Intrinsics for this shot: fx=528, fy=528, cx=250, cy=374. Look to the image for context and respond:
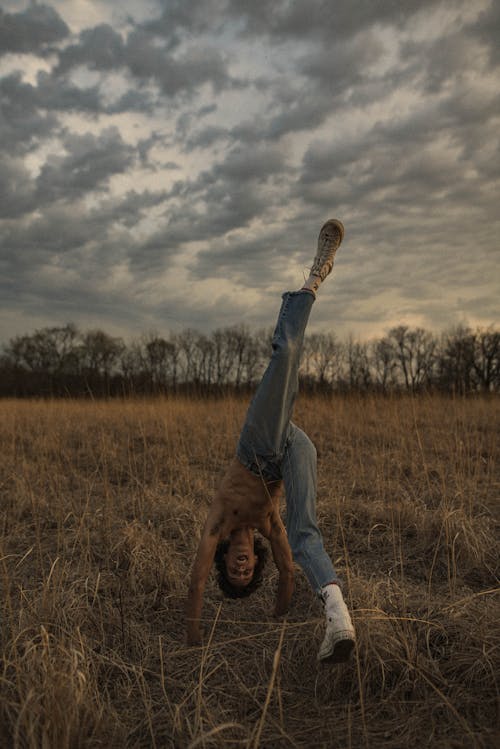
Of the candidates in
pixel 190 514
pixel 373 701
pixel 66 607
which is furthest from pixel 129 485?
pixel 373 701

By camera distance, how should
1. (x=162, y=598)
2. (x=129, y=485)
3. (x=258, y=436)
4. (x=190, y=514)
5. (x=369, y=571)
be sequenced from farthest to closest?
(x=129, y=485) < (x=190, y=514) < (x=369, y=571) < (x=162, y=598) < (x=258, y=436)

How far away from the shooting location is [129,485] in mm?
5941

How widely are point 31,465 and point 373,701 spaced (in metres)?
4.92

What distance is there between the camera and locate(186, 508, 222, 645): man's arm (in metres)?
2.66

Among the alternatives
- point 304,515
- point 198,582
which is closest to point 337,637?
point 304,515

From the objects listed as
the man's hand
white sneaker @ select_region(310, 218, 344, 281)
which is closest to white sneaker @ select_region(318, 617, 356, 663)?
the man's hand

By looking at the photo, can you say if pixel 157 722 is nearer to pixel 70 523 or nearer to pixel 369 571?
pixel 369 571

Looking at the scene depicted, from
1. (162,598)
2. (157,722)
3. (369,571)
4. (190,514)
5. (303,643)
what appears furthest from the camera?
(190,514)

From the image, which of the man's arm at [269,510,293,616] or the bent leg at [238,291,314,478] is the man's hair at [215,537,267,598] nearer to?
the man's arm at [269,510,293,616]

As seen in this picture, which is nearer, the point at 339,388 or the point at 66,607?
the point at 66,607

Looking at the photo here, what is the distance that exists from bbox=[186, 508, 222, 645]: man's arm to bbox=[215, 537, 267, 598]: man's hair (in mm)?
353

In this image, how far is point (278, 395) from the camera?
281 cm

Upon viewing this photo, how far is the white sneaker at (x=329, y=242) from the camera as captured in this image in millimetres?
3043

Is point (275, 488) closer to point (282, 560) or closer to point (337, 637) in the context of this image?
point (282, 560)
